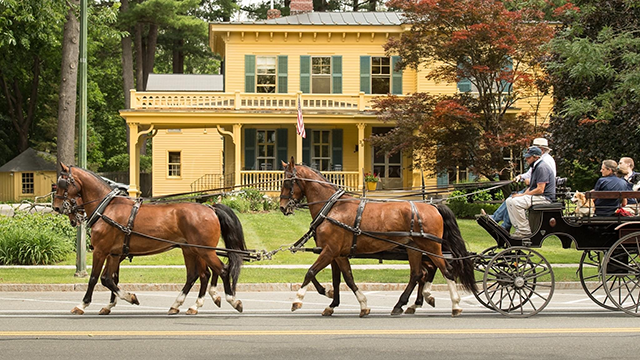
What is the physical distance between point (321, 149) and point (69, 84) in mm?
14657

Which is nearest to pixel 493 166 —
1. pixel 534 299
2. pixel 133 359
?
pixel 534 299

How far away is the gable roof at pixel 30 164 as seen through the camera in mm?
39750

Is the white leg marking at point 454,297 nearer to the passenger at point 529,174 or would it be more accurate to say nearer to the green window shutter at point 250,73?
the passenger at point 529,174

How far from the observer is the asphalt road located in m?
7.76

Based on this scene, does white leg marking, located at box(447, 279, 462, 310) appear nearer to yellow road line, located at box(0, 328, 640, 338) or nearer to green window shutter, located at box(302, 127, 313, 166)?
yellow road line, located at box(0, 328, 640, 338)

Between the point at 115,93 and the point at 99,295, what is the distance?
42524 mm

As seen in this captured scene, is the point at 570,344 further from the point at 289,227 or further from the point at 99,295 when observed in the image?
the point at 289,227

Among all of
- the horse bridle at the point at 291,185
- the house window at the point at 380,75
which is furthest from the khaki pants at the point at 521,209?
the house window at the point at 380,75

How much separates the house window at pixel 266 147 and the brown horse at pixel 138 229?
23.8 m

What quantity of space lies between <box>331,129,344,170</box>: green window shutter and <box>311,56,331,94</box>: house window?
1954 mm

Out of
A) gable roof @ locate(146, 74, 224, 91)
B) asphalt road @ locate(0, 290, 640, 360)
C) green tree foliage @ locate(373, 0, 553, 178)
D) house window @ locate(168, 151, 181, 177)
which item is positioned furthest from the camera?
gable roof @ locate(146, 74, 224, 91)

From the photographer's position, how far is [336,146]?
34.6 meters

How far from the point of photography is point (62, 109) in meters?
22.8

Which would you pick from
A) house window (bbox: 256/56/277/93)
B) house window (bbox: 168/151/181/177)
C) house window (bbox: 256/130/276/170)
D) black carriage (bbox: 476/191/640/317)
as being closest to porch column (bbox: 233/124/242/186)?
→ house window (bbox: 256/130/276/170)
